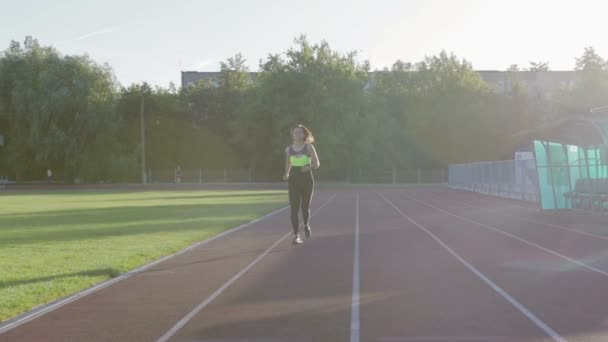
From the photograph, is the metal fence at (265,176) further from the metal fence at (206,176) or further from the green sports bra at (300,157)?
the green sports bra at (300,157)

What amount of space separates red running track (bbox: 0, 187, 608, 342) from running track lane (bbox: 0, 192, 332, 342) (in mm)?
15

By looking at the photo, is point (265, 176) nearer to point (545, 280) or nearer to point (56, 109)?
point (56, 109)

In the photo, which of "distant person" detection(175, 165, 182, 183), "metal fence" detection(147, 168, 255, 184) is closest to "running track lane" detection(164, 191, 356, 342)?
"distant person" detection(175, 165, 182, 183)

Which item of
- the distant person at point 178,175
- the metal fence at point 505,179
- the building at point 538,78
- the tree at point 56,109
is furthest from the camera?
the building at point 538,78

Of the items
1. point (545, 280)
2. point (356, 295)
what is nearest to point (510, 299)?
point (545, 280)

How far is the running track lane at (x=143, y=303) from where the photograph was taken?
6.01 meters

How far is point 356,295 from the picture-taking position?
25.3 ft

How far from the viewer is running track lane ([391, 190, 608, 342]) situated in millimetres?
6273

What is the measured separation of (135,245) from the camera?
12961 mm

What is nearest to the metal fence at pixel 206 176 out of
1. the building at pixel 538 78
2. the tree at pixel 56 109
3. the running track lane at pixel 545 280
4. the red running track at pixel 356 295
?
the tree at pixel 56 109

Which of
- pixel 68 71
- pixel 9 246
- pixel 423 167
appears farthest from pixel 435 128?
pixel 9 246

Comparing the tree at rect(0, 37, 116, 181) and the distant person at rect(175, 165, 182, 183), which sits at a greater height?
the tree at rect(0, 37, 116, 181)

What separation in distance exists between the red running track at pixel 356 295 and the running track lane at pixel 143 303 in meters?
0.01

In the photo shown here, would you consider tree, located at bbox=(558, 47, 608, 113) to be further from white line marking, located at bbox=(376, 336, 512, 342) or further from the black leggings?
white line marking, located at bbox=(376, 336, 512, 342)
